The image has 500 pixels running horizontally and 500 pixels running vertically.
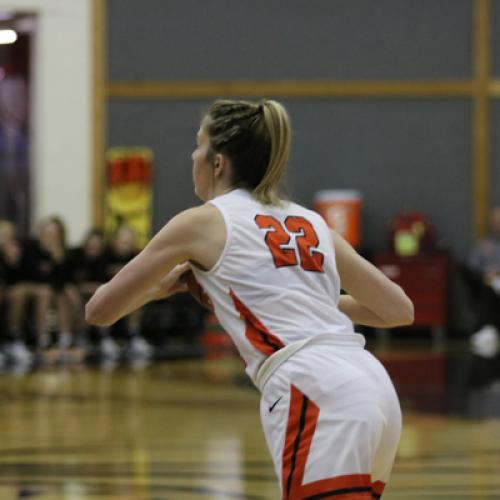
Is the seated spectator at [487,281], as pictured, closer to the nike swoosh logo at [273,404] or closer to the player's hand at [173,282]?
the player's hand at [173,282]

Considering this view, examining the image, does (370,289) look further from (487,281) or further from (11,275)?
(487,281)

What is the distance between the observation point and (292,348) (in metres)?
2.26

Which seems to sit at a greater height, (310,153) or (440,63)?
(440,63)

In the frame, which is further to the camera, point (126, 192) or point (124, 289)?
point (126, 192)

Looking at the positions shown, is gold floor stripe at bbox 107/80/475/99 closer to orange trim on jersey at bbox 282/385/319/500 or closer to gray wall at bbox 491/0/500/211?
gray wall at bbox 491/0/500/211

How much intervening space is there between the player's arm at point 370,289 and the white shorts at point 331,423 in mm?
223

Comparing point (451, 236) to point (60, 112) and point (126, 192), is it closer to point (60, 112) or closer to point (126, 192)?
point (126, 192)

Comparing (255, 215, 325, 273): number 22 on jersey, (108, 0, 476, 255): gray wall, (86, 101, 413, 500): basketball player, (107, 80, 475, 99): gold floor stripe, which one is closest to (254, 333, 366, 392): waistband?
(86, 101, 413, 500): basketball player

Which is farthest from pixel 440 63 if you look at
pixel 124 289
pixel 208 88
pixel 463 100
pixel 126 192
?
pixel 124 289

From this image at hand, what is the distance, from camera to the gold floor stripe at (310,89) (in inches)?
571

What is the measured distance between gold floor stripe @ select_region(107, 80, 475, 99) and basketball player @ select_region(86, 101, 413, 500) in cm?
1224

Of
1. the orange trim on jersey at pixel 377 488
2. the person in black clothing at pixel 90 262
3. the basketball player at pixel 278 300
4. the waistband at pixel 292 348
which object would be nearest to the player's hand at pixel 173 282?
the basketball player at pixel 278 300

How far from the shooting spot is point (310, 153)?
48.0ft

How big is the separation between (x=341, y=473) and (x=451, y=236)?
497 inches
